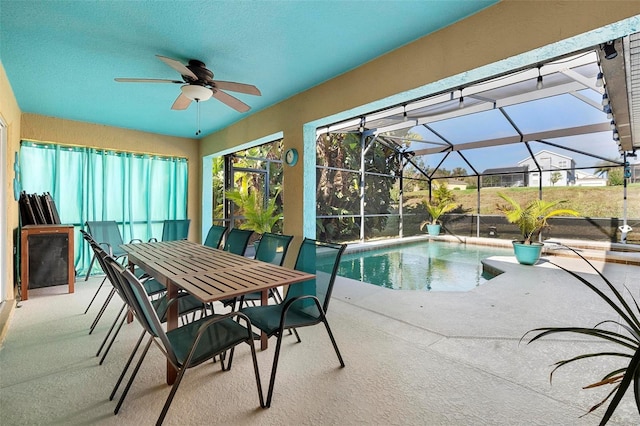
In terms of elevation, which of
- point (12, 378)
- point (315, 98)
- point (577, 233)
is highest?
point (315, 98)

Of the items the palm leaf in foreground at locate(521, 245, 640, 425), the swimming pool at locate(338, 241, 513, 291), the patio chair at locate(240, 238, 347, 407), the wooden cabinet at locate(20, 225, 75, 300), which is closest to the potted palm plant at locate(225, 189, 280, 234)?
the swimming pool at locate(338, 241, 513, 291)

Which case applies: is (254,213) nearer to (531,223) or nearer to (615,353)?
(615,353)

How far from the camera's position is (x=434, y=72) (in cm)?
241

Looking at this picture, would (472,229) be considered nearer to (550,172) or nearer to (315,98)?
(550,172)

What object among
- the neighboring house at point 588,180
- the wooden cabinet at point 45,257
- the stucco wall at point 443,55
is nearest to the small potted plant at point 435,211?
the neighboring house at point 588,180

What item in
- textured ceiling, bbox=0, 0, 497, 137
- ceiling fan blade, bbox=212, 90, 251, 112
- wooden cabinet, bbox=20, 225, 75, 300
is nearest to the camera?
textured ceiling, bbox=0, 0, 497, 137

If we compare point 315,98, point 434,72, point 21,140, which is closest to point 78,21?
point 315,98

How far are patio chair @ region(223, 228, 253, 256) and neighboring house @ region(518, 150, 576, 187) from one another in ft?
27.2

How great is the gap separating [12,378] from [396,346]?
2709mm

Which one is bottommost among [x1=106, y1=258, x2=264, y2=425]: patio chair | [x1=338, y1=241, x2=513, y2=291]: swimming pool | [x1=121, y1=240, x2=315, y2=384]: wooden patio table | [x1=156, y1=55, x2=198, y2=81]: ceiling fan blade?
[x1=338, y1=241, x2=513, y2=291]: swimming pool

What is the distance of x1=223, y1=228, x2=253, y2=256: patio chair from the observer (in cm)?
319

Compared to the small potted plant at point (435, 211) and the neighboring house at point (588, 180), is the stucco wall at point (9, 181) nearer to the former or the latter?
the small potted plant at point (435, 211)

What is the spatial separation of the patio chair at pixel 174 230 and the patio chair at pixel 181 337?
10.2 feet

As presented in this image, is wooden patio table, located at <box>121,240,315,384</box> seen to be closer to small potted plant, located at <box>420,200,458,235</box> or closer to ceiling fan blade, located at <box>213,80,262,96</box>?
ceiling fan blade, located at <box>213,80,262,96</box>
